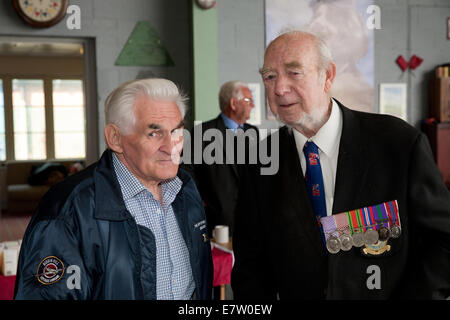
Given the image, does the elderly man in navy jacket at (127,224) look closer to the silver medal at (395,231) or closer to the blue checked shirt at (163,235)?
the blue checked shirt at (163,235)

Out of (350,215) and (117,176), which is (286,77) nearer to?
(350,215)

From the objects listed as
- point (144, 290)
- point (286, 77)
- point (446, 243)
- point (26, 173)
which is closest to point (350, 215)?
point (446, 243)

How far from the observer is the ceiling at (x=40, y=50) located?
769 cm

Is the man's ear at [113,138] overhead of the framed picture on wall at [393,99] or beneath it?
beneath

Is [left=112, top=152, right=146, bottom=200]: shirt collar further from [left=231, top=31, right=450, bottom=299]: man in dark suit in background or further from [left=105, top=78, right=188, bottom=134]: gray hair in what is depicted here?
[left=231, top=31, right=450, bottom=299]: man in dark suit in background

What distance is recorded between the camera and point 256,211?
1292 millimetres

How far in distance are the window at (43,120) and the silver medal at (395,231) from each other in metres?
→ 8.22

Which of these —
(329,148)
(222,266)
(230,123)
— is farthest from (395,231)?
(230,123)

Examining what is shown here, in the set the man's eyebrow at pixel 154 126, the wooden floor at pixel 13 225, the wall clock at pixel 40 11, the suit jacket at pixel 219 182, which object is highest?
the wall clock at pixel 40 11

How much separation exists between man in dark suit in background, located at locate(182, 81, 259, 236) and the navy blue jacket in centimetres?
196

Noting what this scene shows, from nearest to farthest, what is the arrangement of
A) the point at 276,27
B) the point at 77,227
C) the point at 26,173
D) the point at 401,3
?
the point at 77,227
the point at 276,27
the point at 401,3
the point at 26,173

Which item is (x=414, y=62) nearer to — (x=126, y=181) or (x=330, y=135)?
(x=330, y=135)

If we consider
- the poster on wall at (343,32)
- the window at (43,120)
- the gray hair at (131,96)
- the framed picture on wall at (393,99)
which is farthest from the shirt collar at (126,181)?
the window at (43,120)

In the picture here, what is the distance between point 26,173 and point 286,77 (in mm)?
8218
